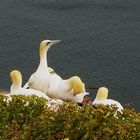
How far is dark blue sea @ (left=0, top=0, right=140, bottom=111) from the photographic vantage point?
34938 mm

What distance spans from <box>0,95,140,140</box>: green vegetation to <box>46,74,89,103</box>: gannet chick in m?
3.55

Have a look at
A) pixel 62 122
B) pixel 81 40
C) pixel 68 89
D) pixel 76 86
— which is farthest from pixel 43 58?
pixel 81 40

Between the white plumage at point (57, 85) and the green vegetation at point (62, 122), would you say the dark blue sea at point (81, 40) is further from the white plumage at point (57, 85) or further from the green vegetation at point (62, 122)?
the green vegetation at point (62, 122)

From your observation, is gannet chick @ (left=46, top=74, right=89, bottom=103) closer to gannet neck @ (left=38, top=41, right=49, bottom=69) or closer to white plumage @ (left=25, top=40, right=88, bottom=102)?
white plumage @ (left=25, top=40, right=88, bottom=102)

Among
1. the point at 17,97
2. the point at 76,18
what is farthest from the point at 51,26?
the point at 17,97

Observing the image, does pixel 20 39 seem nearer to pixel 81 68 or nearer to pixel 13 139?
pixel 81 68

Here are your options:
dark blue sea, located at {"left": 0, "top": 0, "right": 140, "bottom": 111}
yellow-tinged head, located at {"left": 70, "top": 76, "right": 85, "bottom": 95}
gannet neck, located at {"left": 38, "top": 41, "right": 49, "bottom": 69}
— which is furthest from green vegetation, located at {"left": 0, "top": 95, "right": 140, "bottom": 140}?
dark blue sea, located at {"left": 0, "top": 0, "right": 140, "bottom": 111}

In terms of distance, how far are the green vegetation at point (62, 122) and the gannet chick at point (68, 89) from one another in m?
3.55

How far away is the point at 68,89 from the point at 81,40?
24196 millimetres

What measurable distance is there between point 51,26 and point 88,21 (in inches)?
117

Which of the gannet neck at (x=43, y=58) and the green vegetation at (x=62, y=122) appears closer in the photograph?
the green vegetation at (x=62, y=122)

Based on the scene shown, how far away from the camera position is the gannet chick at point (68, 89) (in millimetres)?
15938

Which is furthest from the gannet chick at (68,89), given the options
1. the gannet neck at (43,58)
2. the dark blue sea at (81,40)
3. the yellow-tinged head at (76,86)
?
the dark blue sea at (81,40)

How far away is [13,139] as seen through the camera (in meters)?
11.1
